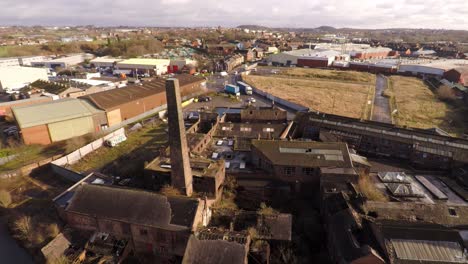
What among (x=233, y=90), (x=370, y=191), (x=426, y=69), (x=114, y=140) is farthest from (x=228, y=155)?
(x=426, y=69)

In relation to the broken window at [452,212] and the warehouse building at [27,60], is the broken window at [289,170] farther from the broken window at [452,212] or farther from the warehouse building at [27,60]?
the warehouse building at [27,60]

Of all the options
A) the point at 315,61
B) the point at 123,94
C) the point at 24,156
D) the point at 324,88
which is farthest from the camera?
the point at 315,61

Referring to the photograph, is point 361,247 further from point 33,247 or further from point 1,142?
point 1,142

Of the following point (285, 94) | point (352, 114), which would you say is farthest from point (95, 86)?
point (352, 114)

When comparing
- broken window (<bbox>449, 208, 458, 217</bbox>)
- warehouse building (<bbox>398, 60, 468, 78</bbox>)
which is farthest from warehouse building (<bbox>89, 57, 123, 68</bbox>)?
broken window (<bbox>449, 208, 458, 217</bbox>)

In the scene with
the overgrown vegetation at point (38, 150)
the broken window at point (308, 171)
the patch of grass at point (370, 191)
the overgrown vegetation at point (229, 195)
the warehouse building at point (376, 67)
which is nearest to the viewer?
the patch of grass at point (370, 191)

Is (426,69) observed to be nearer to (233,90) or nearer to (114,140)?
(233,90)

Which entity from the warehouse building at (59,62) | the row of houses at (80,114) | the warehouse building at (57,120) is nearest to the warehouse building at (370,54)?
the row of houses at (80,114)
